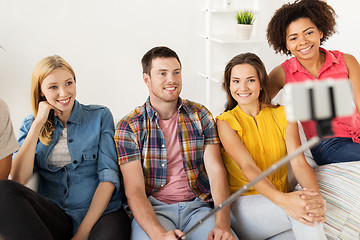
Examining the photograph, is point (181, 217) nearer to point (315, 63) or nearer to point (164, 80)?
point (164, 80)

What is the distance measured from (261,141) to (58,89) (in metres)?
0.91

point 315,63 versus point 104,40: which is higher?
point 104,40

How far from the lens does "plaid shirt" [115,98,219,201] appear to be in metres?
1.67

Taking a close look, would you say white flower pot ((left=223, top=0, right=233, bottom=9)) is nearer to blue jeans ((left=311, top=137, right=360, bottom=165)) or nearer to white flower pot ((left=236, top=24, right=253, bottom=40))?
white flower pot ((left=236, top=24, right=253, bottom=40))

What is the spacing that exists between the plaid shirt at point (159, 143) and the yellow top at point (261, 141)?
0.11m

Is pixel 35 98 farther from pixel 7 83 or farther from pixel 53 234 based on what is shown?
pixel 7 83

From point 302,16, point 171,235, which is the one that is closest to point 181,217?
point 171,235

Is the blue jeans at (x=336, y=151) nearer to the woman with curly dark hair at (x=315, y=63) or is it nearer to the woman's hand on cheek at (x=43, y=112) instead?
the woman with curly dark hair at (x=315, y=63)

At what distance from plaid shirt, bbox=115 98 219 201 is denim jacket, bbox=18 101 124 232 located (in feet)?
0.27

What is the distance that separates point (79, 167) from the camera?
5.58 feet

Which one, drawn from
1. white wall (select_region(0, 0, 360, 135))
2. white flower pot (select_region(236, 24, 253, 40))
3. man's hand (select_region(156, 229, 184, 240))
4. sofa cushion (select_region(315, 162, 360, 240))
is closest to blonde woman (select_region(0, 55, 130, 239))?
man's hand (select_region(156, 229, 184, 240))

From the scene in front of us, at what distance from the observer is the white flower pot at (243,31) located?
3020 mm

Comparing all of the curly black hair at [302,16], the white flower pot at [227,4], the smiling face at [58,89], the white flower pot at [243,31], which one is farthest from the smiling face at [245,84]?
the white flower pot at [227,4]

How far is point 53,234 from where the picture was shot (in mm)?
1480
